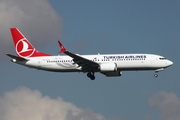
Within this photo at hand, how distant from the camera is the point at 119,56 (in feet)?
287

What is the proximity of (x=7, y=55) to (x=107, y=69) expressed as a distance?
1481 cm

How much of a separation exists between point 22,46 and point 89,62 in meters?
13.6

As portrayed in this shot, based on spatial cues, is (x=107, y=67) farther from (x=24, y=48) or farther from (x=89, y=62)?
(x=24, y=48)

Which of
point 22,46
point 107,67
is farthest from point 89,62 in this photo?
point 22,46

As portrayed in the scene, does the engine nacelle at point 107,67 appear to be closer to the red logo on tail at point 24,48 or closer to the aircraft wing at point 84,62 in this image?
the aircraft wing at point 84,62

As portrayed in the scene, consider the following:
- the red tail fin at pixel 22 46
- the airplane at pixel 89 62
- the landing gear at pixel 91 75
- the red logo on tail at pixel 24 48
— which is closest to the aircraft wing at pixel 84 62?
the airplane at pixel 89 62

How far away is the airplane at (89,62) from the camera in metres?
86.5

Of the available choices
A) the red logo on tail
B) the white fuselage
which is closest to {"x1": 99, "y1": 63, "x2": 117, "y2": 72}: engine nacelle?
the white fuselage

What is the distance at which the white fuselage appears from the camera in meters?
86.5

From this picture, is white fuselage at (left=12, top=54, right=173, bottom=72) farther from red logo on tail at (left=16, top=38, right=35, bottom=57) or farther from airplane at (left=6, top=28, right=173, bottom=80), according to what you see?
red logo on tail at (left=16, top=38, right=35, bottom=57)

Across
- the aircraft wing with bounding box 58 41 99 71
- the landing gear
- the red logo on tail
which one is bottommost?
the landing gear

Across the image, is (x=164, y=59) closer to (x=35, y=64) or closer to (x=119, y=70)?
(x=119, y=70)

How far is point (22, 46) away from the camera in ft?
313

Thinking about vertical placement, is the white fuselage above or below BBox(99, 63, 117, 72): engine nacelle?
above
